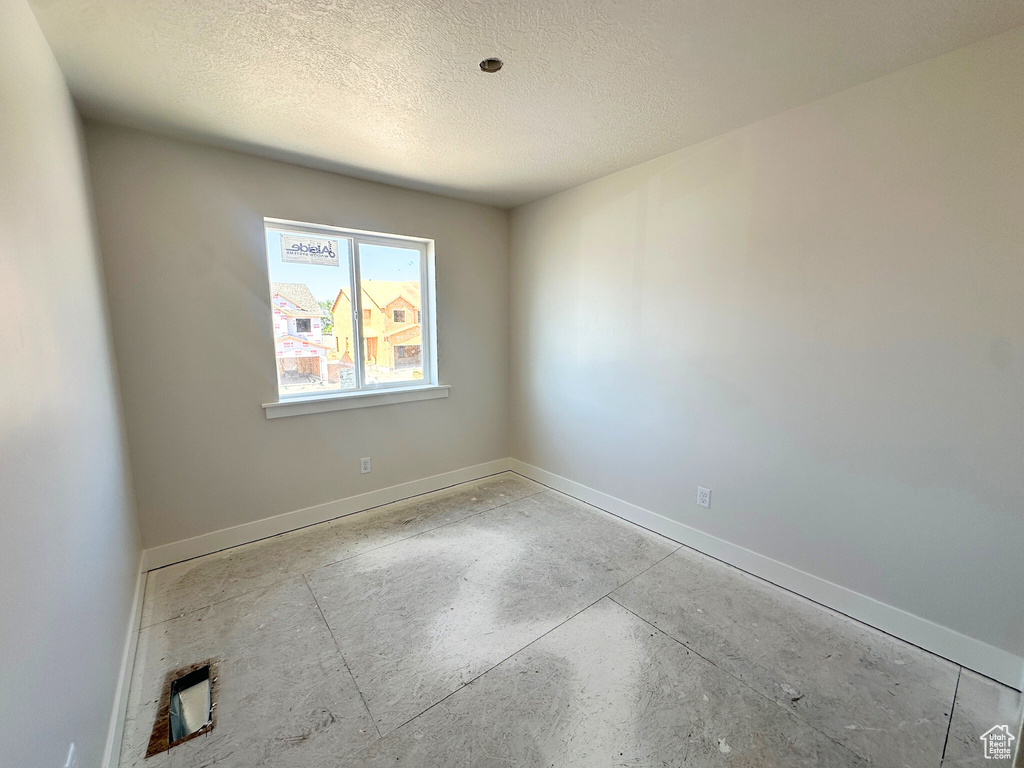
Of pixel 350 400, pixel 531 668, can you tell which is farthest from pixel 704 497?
pixel 350 400

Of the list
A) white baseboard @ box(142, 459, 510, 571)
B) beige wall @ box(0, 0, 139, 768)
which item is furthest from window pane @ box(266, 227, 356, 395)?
beige wall @ box(0, 0, 139, 768)

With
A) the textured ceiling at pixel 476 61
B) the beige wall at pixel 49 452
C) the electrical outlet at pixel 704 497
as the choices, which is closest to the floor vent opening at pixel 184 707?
the beige wall at pixel 49 452

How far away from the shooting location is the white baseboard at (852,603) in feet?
5.42

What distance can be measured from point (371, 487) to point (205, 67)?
258 cm

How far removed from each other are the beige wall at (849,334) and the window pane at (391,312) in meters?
1.52

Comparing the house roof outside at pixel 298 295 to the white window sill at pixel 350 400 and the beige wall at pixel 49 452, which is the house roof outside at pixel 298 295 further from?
the beige wall at pixel 49 452

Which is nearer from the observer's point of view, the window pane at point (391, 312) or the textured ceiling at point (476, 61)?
the textured ceiling at point (476, 61)

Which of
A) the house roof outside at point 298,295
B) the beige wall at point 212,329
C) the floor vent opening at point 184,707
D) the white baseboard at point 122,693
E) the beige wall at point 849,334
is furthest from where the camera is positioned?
the house roof outside at point 298,295

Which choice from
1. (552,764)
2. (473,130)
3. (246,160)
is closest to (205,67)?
(246,160)

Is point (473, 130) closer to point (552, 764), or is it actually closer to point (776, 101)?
point (776, 101)

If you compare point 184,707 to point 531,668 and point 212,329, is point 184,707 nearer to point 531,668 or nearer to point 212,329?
point 531,668

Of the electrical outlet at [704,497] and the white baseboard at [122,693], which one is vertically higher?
the electrical outlet at [704,497]

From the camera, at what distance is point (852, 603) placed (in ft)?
6.54

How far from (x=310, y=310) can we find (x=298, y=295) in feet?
0.39
